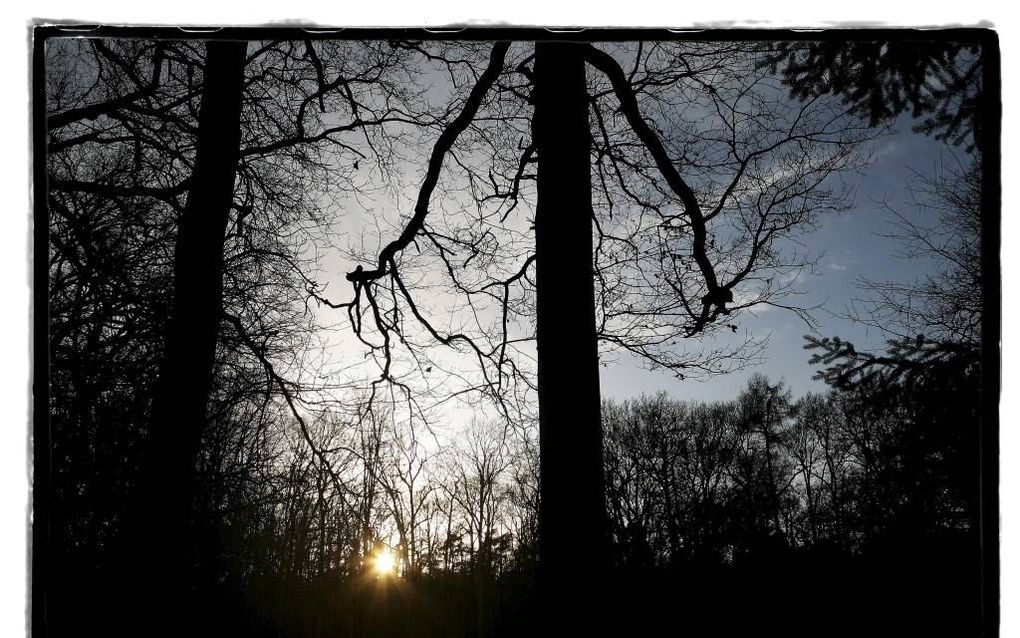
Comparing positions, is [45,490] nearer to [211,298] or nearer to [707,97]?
[211,298]

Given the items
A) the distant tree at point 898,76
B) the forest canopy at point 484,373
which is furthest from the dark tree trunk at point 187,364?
the distant tree at point 898,76

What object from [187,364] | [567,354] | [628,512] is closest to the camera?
[567,354]

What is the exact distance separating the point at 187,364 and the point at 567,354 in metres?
1.83

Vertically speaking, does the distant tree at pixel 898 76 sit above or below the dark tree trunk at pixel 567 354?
above

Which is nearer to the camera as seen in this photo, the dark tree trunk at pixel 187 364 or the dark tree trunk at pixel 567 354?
the dark tree trunk at pixel 567 354

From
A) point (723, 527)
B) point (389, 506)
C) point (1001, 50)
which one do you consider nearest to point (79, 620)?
point (389, 506)

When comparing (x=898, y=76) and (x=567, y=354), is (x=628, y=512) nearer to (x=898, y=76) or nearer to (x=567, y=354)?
(x=567, y=354)

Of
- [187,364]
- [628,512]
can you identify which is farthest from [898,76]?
[187,364]

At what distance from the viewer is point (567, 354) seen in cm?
199

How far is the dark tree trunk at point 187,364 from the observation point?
217 centimetres

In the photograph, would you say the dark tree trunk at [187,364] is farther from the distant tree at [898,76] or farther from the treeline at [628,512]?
the distant tree at [898,76]

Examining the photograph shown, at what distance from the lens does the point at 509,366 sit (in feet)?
9.82

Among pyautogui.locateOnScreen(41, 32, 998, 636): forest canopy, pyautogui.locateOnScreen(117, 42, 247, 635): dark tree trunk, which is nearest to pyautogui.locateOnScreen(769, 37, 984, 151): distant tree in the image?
pyautogui.locateOnScreen(41, 32, 998, 636): forest canopy

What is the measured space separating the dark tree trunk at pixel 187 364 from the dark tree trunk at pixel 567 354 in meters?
1.36
